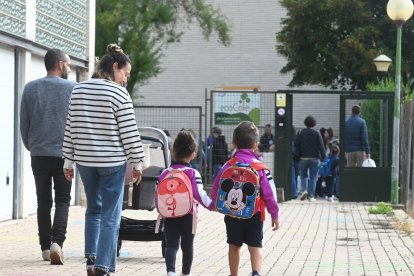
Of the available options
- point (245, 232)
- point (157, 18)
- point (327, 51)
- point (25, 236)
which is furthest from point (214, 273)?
point (327, 51)

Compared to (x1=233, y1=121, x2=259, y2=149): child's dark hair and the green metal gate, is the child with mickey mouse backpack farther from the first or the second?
the green metal gate

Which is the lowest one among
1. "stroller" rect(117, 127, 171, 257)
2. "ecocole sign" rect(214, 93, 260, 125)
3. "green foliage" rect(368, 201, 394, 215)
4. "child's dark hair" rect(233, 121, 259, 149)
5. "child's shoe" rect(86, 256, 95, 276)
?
"green foliage" rect(368, 201, 394, 215)

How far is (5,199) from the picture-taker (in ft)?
50.0

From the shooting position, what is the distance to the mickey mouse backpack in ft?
27.6

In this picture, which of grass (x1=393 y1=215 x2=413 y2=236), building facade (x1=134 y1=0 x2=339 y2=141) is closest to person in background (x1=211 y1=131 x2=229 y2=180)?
grass (x1=393 y1=215 x2=413 y2=236)

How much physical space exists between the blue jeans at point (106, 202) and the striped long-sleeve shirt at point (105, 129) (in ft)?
0.26

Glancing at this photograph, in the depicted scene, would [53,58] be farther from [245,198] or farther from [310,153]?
[310,153]

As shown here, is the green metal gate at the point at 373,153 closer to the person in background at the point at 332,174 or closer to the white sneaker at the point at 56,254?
the person in background at the point at 332,174

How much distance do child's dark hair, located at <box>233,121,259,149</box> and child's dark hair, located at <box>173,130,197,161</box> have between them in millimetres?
343

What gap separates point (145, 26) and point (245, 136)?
34.1 m

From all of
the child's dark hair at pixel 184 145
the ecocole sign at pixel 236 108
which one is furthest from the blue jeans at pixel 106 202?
the ecocole sign at pixel 236 108

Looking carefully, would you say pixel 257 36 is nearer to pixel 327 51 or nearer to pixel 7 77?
pixel 327 51

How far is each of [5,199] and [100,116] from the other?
23.3 feet

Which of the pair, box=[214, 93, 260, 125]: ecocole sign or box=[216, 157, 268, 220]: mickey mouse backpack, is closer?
box=[216, 157, 268, 220]: mickey mouse backpack
